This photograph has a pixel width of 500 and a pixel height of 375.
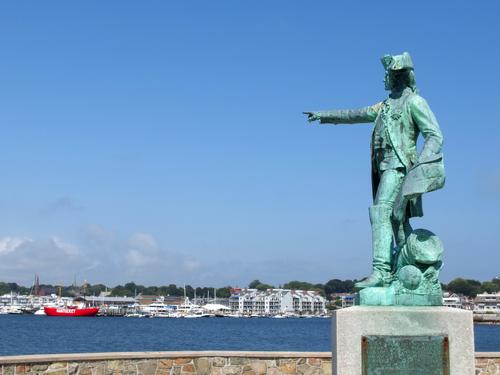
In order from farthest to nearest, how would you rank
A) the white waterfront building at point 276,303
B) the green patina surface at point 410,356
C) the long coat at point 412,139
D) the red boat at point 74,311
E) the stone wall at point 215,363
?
the white waterfront building at point 276,303, the red boat at point 74,311, the stone wall at point 215,363, the long coat at point 412,139, the green patina surface at point 410,356

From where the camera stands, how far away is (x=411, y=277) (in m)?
6.88

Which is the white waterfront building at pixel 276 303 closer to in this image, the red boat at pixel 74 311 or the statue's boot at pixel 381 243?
the red boat at pixel 74 311

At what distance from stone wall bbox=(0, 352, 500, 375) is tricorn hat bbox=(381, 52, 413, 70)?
5.33m

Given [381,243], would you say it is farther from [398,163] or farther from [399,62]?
[399,62]

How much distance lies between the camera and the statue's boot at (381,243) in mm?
7180

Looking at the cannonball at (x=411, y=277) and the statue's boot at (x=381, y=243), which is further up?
the statue's boot at (x=381, y=243)

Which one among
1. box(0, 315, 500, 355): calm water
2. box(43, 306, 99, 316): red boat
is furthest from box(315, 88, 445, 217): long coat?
box(43, 306, 99, 316): red boat

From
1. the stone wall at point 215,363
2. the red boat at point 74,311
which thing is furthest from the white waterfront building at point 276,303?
the stone wall at point 215,363

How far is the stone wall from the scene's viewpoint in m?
11.0

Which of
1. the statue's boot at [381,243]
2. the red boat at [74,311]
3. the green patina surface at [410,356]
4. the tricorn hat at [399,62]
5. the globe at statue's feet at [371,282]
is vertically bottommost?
the red boat at [74,311]

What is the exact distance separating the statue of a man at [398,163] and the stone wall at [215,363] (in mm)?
4582

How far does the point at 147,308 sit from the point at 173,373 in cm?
15548

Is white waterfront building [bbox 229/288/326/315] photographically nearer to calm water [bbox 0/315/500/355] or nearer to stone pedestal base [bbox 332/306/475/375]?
calm water [bbox 0/315/500/355]

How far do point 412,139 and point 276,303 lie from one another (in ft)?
572
